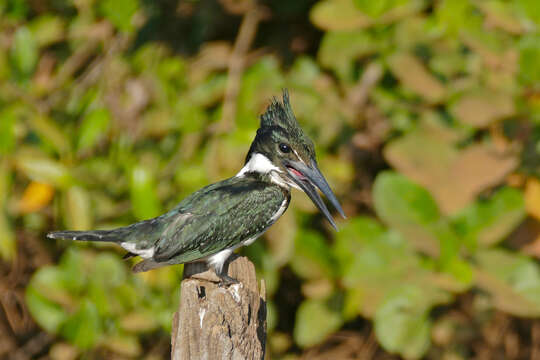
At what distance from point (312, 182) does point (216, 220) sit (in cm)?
42

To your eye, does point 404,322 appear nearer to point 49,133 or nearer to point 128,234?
point 128,234

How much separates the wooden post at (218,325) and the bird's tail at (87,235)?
0.67m

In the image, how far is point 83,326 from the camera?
4.48 m

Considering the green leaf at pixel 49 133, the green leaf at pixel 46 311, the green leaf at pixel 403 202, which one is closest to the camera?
the green leaf at pixel 403 202

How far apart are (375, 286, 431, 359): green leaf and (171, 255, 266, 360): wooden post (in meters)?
1.58

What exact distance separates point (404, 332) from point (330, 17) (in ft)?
5.85

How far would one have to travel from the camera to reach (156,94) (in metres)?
5.08

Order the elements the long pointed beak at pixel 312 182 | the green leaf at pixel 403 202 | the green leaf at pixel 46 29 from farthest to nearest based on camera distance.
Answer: the green leaf at pixel 46 29 → the green leaf at pixel 403 202 → the long pointed beak at pixel 312 182

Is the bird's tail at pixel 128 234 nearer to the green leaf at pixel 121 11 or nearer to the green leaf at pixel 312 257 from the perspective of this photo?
the green leaf at pixel 312 257

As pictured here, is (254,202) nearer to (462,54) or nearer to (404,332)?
(404,332)

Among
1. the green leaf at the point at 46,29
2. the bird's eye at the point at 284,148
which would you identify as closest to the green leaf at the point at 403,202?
the bird's eye at the point at 284,148

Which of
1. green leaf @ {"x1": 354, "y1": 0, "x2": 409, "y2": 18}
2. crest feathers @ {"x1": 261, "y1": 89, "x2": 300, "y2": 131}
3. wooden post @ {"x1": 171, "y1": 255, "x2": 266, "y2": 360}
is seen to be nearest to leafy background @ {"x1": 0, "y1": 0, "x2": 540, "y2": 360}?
green leaf @ {"x1": 354, "y1": 0, "x2": 409, "y2": 18}

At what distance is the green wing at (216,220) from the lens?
3.04 metres

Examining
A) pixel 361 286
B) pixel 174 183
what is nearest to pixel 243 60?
pixel 174 183
